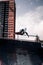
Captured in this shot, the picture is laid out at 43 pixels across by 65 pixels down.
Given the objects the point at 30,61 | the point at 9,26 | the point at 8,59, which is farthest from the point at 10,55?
the point at 9,26

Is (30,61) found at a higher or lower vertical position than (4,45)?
lower

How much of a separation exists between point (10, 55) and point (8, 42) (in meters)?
0.28

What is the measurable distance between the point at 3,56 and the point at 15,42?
1.30 feet

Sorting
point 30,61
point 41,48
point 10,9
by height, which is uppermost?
point 10,9

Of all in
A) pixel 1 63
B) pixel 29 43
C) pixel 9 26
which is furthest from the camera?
pixel 9 26

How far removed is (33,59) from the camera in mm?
3998

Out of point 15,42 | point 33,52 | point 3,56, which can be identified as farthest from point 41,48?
point 3,56

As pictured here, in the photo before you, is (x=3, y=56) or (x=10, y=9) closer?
(x=3, y=56)

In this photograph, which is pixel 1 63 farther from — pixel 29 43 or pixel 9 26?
pixel 9 26

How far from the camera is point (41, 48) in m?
3.92

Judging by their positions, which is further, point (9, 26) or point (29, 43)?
point (9, 26)

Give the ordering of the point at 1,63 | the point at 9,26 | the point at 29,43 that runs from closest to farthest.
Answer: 1. the point at 1,63
2. the point at 29,43
3. the point at 9,26

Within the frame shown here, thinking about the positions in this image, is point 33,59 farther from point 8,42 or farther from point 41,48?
point 8,42

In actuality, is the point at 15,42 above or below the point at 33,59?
above
